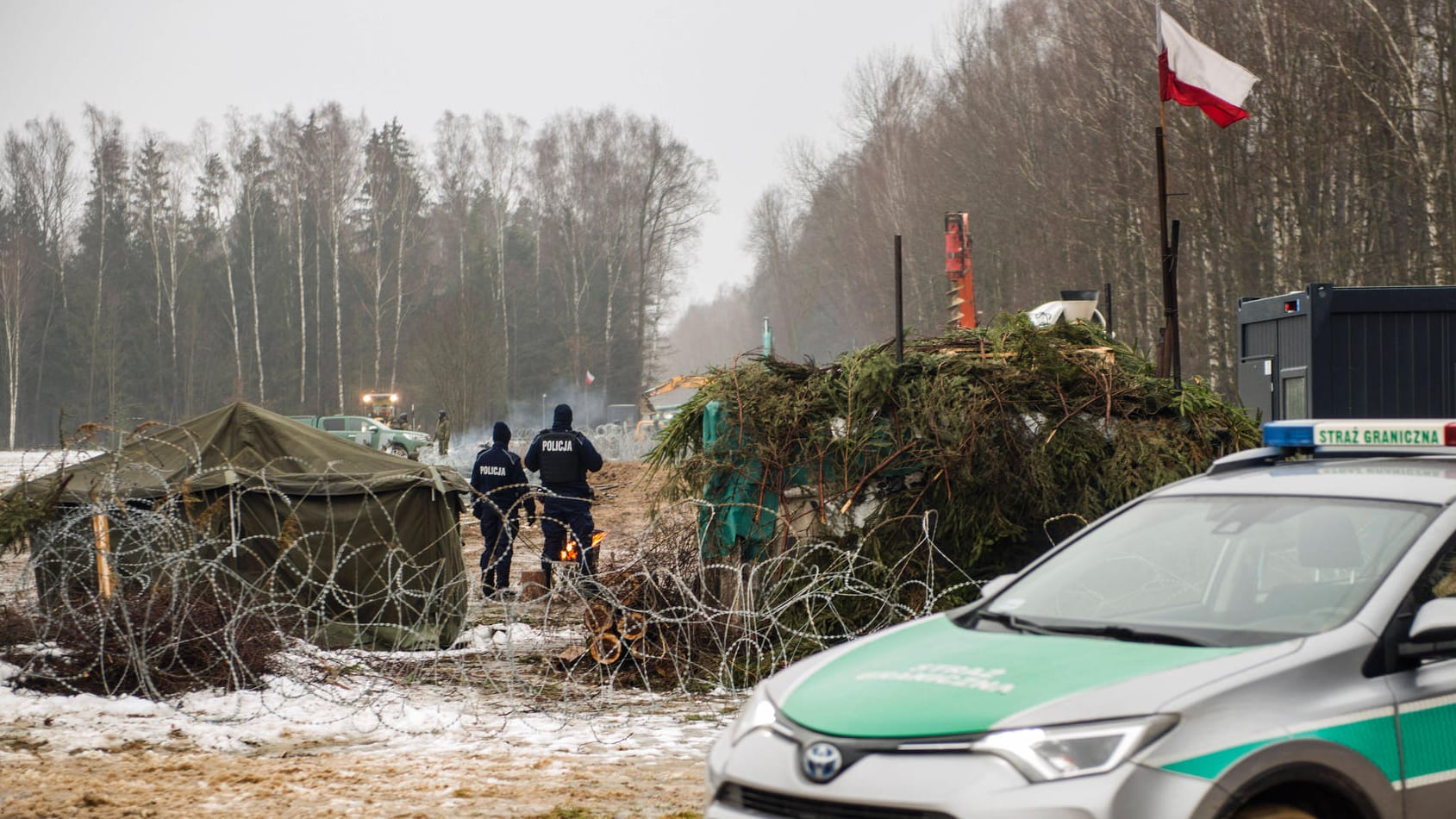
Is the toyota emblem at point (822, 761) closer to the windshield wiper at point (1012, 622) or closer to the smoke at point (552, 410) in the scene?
the windshield wiper at point (1012, 622)

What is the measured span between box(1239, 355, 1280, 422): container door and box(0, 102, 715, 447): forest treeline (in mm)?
46215

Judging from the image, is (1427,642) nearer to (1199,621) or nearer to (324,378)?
(1199,621)

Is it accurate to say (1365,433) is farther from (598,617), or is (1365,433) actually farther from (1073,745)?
(598,617)

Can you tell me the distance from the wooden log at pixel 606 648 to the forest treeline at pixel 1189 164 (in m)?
6.84

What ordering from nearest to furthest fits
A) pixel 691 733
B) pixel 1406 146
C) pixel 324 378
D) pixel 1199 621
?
pixel 1199 621
pixel 691 733
pixel 1406 146
pixel 324 378

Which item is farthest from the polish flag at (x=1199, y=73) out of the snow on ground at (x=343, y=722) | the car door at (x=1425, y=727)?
the car door at (x=1425, y=727)

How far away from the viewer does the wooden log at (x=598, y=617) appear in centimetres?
912

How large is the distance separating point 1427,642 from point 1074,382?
20.6ft

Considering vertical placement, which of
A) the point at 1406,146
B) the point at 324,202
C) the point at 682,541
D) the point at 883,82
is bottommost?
the point at 682,541

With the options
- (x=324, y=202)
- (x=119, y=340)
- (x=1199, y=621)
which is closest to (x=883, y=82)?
(x=324, y=202)

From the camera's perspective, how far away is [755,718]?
398 cm

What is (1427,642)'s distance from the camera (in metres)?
3.68

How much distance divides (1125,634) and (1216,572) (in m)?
0.60

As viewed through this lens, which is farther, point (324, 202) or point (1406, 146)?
point (324, 202)
